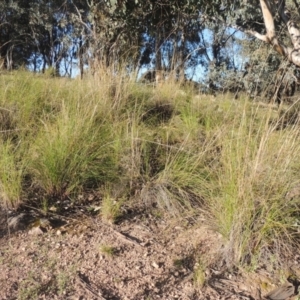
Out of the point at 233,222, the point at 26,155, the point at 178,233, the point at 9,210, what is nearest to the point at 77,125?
the point at 26,155

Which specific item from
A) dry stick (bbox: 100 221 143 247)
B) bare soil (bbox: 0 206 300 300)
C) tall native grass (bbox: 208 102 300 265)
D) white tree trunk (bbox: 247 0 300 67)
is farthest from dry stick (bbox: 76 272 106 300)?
white tree trunk (bbox: 247 0 300 67)

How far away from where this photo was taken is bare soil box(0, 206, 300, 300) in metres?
1.97

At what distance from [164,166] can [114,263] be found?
1.08 meters

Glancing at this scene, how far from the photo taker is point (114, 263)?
2158mm

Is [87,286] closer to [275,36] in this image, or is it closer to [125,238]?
[125,238]

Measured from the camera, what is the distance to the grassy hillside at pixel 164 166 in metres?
2.22

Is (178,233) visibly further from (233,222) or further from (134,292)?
(134,292)

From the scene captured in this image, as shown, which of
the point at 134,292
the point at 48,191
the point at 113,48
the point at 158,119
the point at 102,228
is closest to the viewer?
the point at 134,292

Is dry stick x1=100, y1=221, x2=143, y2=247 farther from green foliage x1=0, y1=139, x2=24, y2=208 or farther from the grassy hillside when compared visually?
green foliage x1=0, y1=139, x2=24, y2=208

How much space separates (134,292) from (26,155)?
4.56ft

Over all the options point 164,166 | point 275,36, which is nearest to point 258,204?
point 164,166

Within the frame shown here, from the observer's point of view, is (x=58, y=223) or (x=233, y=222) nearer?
(x=233, y=222)

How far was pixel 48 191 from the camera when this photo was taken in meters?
2.72

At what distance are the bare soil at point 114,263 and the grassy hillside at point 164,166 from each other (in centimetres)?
13
